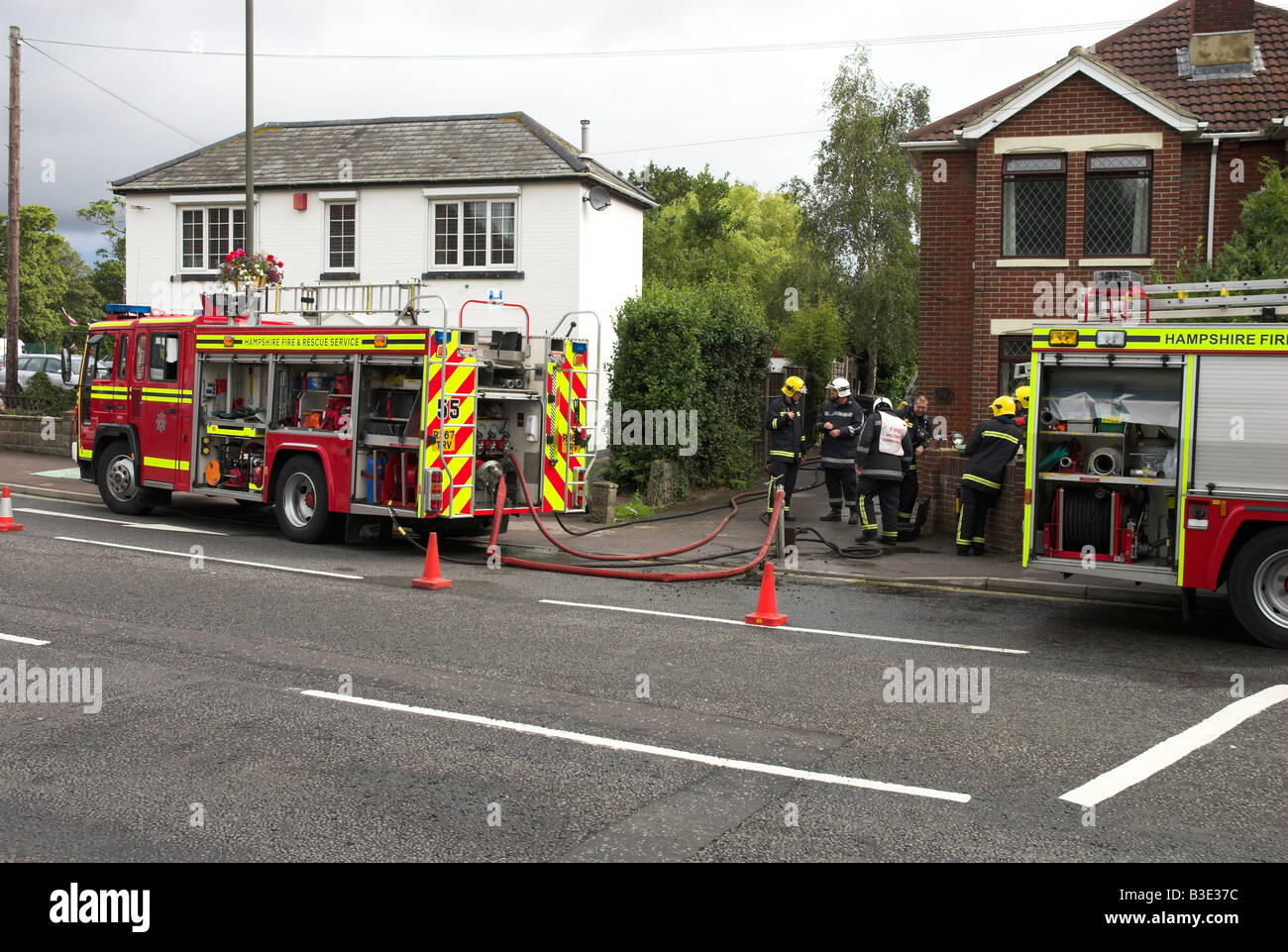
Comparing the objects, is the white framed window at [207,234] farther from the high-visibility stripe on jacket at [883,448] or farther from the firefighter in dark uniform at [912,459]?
the high-visibility stripe on jacket at [883,448]

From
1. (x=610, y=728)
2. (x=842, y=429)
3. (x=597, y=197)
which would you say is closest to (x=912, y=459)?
(x=842, y=429)

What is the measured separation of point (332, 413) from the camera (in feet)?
44.8

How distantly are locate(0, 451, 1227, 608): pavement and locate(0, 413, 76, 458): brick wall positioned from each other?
3.56 m

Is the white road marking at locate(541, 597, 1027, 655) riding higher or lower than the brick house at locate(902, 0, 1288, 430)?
lower

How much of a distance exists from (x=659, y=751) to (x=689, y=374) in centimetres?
1187

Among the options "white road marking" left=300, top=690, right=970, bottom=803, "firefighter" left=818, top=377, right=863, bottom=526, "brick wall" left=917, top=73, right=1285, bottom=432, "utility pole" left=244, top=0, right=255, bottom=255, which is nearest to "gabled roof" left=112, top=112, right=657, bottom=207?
"utility pole" left=244, top=0, right=255, bottom=255

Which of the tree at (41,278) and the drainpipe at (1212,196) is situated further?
the tree at (41,278)

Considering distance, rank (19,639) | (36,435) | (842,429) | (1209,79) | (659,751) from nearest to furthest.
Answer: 1. (659,751)
2. (19,639)
3. (842,429)
4. (1209,79)
5. (36,435)

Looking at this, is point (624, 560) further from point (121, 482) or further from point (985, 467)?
point (121, 482)

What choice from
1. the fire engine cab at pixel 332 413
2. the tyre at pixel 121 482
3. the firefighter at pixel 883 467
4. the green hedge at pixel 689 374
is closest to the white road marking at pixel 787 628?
the fire engine cab at pixel 332 413

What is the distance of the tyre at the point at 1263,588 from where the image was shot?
896 cm

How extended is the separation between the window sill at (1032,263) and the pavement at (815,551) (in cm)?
477

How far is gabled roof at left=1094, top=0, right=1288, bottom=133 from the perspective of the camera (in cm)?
1802

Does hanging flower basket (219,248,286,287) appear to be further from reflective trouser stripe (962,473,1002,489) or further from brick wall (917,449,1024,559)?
reflective trouser stripe (962,473,1002,489)
